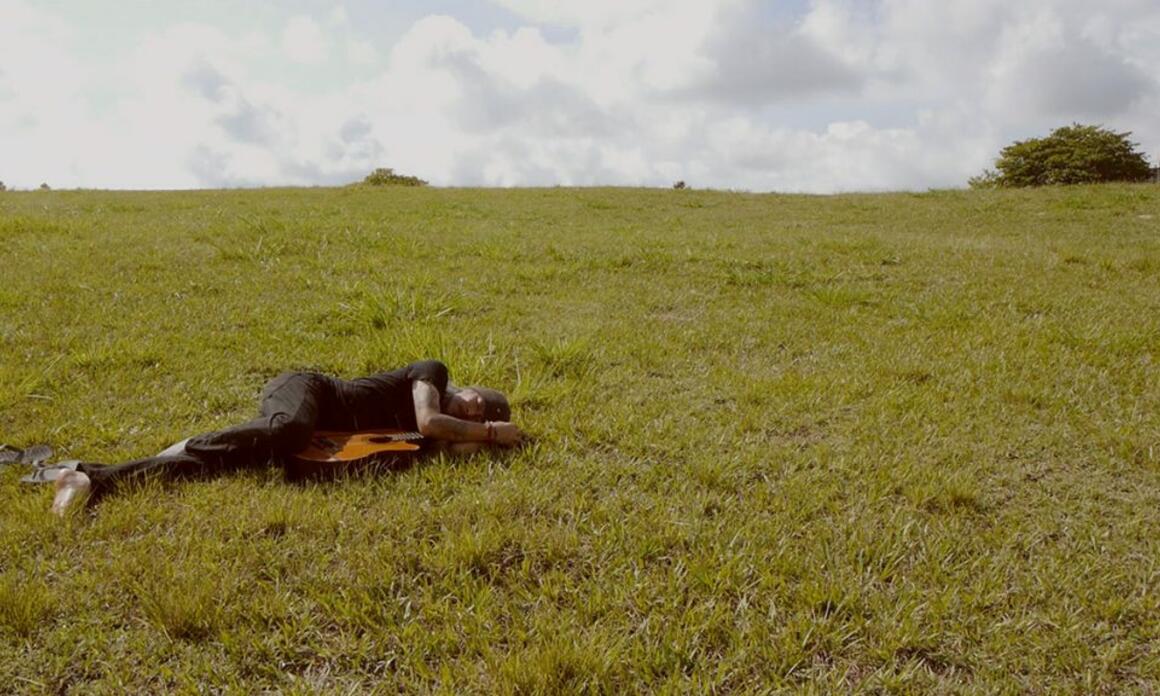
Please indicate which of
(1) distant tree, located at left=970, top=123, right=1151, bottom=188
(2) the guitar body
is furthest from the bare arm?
(1) distant tree, located at left=970, top=123, right=1151, bottom=188

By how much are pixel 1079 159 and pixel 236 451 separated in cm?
3606

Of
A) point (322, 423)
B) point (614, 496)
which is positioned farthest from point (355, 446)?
point (614, 496)

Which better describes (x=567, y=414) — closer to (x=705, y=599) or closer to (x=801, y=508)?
(x=801, y=508)

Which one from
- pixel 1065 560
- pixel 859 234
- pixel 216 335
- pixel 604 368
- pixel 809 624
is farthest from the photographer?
pixel 859 234

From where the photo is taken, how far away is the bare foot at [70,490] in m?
3.67

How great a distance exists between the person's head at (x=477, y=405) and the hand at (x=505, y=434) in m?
0.28

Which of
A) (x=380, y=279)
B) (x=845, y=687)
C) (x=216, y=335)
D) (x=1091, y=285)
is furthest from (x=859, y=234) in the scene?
(x=845, y=687)

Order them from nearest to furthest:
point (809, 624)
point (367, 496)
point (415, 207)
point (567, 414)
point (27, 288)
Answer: point (809, 624) → point (367, 496) → point (567, 414) → point (27, 288) → point (415, 207)

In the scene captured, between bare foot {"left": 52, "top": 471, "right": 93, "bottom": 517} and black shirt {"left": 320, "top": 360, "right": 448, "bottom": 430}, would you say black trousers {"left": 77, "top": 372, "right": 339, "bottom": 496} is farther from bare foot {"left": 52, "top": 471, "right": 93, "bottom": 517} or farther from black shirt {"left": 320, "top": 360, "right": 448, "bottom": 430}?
black shirt {"left": 320, "top": 360, "right": 448, "bottom": 430}

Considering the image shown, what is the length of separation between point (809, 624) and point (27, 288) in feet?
30.3

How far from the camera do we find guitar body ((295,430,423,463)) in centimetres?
434

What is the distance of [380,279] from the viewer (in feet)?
30.6

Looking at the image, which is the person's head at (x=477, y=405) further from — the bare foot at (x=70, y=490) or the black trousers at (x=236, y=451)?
the bare foot at (x=70, y=490)

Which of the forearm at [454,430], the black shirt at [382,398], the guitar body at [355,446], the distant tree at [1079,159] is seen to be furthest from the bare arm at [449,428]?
the distant tree at [1079,159]
